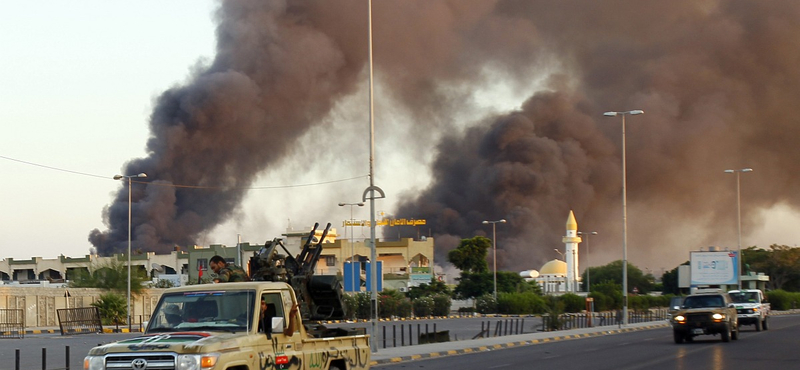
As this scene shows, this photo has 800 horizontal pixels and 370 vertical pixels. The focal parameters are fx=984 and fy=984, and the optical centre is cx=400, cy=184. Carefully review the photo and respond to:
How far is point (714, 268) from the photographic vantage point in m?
56.8

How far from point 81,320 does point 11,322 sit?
3.53 metres

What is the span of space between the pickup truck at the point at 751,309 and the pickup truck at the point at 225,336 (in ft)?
90.3

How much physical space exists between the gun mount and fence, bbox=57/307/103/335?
107 feet

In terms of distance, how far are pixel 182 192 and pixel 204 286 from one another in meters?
99.8

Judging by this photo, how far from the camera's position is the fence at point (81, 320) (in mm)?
45906

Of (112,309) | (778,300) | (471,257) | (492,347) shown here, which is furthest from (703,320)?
(471,257)

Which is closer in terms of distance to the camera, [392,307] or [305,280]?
[305,280]

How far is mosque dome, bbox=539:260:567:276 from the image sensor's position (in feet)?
475

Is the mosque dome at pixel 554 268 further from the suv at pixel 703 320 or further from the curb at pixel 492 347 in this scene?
the suv at pixel 703 320

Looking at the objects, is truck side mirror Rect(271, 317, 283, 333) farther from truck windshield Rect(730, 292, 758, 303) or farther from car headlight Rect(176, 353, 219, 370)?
truck windshield Rect(730, 292, 758, 303)

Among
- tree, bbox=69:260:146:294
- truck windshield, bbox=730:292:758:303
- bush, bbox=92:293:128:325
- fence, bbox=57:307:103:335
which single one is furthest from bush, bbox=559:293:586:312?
fence, bbox=57:307:103:335

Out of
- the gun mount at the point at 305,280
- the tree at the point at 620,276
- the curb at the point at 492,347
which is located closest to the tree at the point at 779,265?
the tree at the point at 620,276

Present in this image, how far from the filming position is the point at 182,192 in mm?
109438

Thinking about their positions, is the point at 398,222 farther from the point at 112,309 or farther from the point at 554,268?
the point at 112,309
